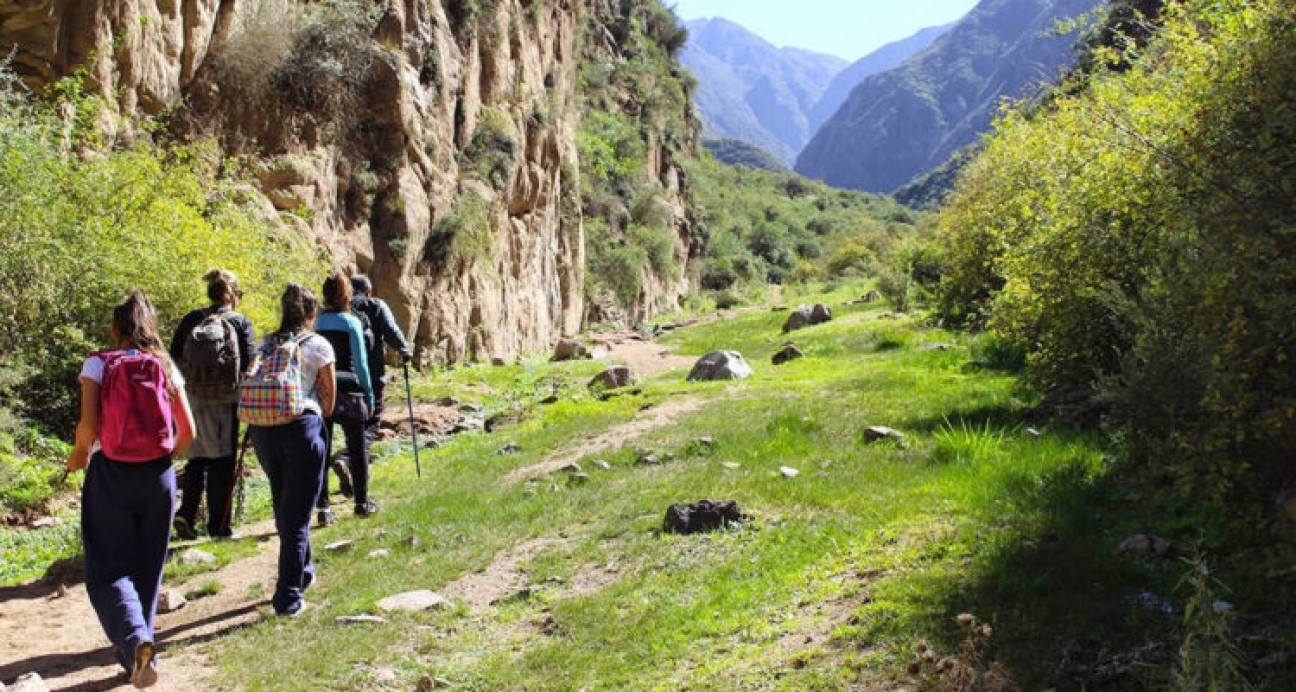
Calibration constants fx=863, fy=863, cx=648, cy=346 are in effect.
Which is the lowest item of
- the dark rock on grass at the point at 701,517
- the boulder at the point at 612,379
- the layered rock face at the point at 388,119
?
the boulder at the point at 612,379

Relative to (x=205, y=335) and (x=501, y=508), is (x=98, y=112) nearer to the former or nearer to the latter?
(x=205, y=335)

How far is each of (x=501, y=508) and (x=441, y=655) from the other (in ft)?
10.4

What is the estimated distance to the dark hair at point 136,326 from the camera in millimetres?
4926

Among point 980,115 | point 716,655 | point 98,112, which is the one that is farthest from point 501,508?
point 980,115

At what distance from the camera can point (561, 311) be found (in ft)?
113

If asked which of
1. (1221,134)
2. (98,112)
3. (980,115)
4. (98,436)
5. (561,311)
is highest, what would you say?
(980,115)

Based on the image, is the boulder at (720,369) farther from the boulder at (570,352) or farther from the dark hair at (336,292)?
the dark hair at (336,292)

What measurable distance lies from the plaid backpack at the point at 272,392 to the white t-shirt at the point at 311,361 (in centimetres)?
10

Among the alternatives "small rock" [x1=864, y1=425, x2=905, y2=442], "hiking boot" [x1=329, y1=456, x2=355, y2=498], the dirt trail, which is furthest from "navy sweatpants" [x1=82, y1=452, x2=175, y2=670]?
"small rock" [x1=864, y1=425, x2=905, y2=442]

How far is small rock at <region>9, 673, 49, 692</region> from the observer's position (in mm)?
4500

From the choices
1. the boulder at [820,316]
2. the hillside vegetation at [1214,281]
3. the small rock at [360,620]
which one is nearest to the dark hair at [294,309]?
the small rock at [360,620]

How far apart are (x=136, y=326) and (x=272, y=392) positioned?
927 millimetres

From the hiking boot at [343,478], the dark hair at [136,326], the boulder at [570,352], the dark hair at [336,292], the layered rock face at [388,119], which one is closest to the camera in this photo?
the dark hair at [136,326]

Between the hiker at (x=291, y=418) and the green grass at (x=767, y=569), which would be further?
the hiker at (x=291, y=418)
